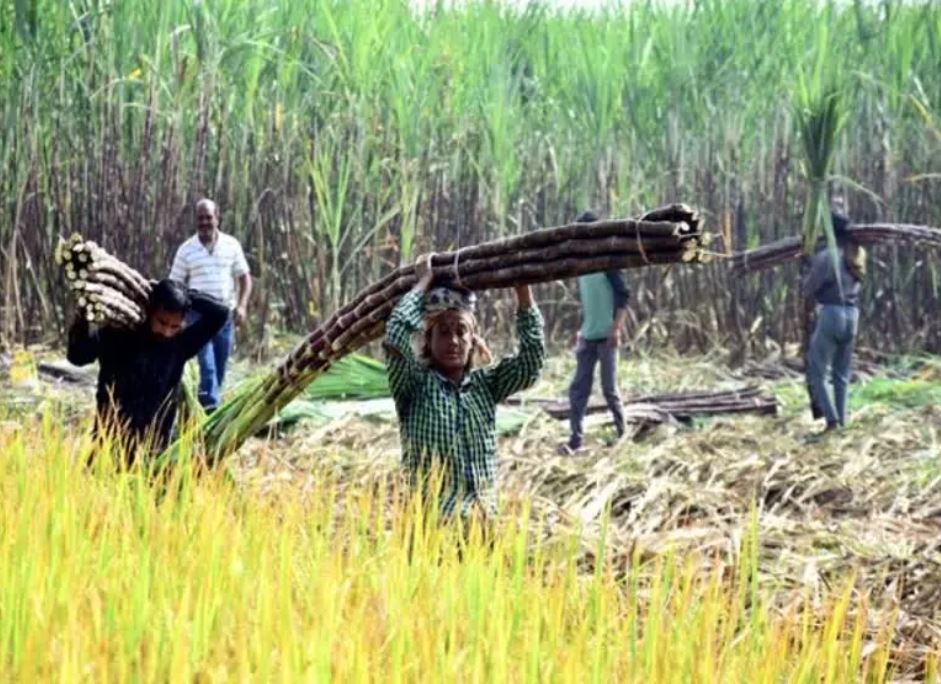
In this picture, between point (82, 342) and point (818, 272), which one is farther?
point (818, 272)

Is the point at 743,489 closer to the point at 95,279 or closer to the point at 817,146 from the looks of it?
the point at 817,146

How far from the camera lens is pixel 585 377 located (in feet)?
28.4

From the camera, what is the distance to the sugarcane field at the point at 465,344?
3203 millimetres

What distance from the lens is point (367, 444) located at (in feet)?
27.0

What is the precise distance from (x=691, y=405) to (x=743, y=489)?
2.61 m

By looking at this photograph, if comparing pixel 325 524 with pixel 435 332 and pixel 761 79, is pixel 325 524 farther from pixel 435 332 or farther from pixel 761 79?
pixel 761 79

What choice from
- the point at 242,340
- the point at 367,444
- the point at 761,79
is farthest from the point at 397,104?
the point at 367,444

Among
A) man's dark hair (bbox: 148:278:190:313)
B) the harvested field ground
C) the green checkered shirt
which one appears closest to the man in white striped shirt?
the harvested field ground

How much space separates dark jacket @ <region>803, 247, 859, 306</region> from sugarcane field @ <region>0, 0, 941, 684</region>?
0.06 ft

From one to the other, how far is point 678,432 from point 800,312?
3372 millimetres

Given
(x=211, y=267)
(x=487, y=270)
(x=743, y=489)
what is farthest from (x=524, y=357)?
(x=211, y=267)

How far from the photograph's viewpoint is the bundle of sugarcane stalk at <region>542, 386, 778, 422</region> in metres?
9.48

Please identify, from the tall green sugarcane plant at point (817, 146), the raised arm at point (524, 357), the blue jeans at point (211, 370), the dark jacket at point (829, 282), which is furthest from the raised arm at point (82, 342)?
the dark jacket at point (829, 282)

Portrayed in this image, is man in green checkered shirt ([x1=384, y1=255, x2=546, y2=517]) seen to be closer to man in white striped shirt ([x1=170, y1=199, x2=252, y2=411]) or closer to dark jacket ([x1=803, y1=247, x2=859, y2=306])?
man in white striped shirt ([x1=170, y1=199, x2=252, y2=411])
